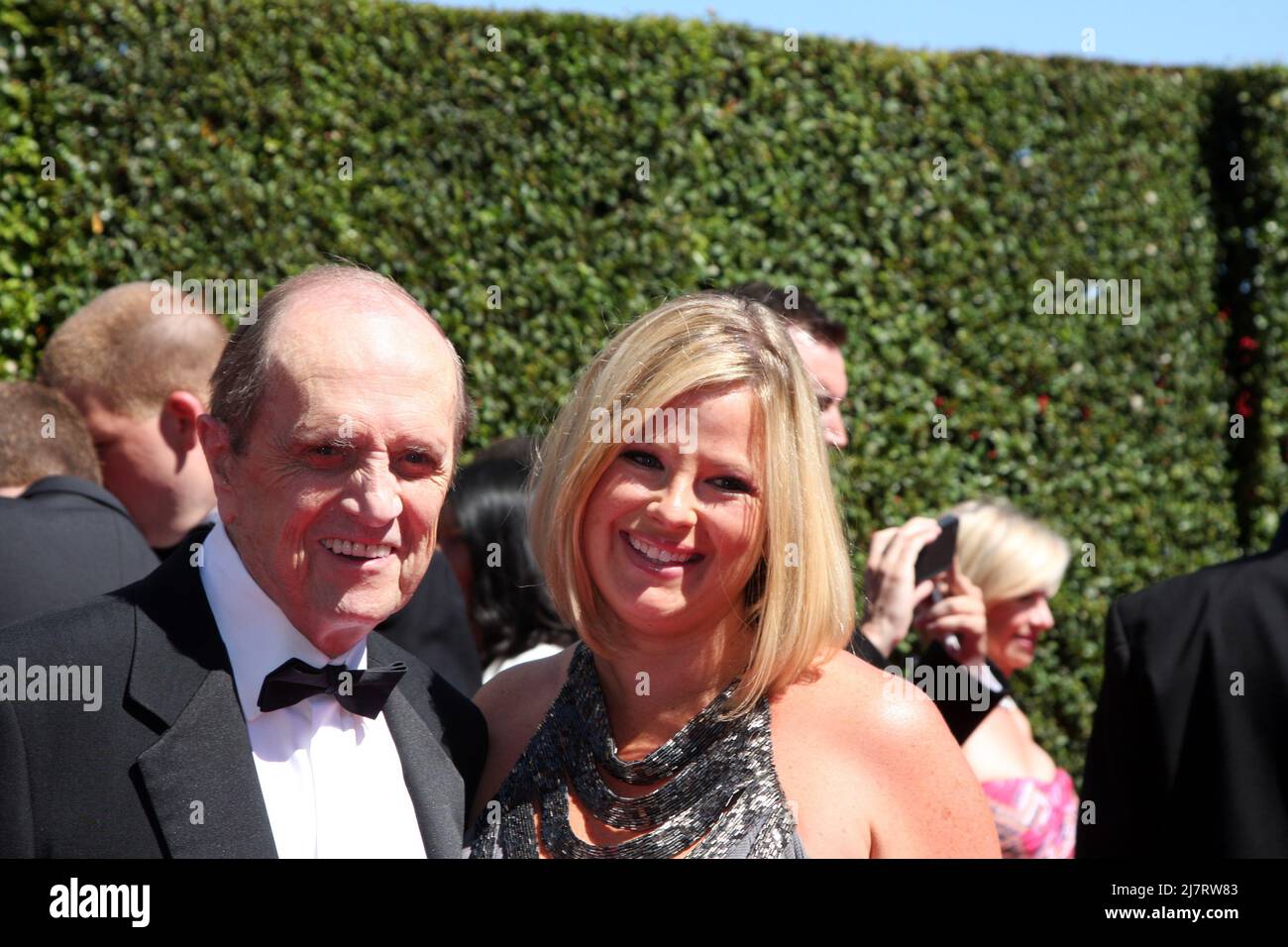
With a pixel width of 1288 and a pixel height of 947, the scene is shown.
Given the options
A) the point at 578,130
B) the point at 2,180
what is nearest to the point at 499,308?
the point at 578,130

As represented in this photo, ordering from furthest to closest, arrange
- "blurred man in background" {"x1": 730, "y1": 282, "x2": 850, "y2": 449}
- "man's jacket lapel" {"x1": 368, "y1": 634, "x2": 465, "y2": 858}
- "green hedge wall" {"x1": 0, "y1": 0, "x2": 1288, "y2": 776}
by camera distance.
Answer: "green hedge wall" {"x1": 0, "y1": 0, "x2": 1288, "y2": 776}
"blurred man in background" {"x1": 730, "y1": 282, "x2": 850, "y2": 449}
"man's jacket lapel" {"x1": 368, "y1": 634, "x2": 465, "y2": 858}

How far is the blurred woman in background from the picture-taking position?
437cm

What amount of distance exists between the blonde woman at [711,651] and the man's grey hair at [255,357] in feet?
1.31

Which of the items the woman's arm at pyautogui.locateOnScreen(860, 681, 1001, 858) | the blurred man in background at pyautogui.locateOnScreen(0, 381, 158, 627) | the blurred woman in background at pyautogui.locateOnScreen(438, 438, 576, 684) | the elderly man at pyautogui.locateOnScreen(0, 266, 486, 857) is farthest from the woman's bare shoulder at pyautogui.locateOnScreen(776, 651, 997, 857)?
the blurred man in background at pyautogui.locateOnScreen(0, 381, 158, 627)

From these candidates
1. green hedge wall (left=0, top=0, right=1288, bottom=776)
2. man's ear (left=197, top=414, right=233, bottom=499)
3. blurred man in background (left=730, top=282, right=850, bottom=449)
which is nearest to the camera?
man's ear (left=197, top=414, right=233, bottom=499)

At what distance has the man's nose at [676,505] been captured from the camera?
2.68 metres

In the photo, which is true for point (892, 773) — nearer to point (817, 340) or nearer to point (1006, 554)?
point (817, 340)

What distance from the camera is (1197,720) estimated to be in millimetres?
2742

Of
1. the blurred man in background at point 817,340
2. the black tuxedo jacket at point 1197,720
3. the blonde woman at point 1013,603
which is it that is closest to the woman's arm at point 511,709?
the black tuxedo jacket at point 1197,720

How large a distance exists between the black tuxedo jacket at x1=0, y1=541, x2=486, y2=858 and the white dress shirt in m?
0.04

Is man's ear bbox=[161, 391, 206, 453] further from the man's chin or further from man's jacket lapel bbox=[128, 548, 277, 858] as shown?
the man's chin

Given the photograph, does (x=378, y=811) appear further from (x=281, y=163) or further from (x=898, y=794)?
(x=281, y=163)

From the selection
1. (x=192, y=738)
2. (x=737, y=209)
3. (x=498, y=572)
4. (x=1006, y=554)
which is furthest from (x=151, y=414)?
(x=737, y=209)

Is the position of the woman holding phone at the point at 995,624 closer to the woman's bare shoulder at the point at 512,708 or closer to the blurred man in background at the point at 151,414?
the woman's bare shoulder at the point at 512,708
